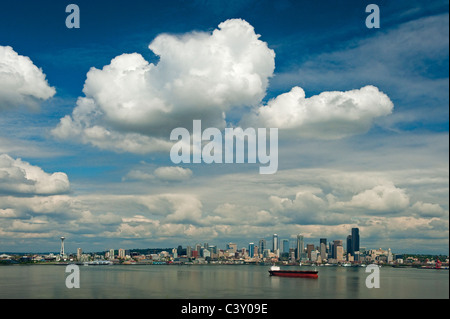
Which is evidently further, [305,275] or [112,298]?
[305,275]
